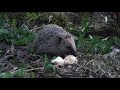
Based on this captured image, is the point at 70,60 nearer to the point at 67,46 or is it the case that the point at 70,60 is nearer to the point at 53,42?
the point at 67,46

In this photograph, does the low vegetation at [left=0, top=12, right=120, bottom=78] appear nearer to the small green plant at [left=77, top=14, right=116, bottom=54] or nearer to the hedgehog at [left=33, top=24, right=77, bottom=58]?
the small green plant at [left=77, top=14, right=116, bottom=54]

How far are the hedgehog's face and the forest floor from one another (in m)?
0.12

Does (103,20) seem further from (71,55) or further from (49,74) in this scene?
(49,74)

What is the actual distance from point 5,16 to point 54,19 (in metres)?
0.89

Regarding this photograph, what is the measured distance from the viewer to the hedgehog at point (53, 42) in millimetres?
5090

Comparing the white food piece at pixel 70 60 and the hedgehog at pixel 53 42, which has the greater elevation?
the hedgehog at pixel 53 42

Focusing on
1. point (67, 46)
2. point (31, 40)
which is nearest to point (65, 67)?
point (67, 46)

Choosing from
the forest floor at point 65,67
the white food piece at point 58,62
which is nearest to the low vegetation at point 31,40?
the forest floor at point 65,67

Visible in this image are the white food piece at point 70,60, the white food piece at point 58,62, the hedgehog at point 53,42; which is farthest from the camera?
the hedgehog at point 53,42

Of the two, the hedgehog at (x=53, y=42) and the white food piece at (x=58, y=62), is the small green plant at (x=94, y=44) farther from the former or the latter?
the white food piece at (x=58, y=62)

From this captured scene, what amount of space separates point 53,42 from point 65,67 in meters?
0.85

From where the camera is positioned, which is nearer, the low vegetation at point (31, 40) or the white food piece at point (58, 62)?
the low vegetation at point (31, 40)

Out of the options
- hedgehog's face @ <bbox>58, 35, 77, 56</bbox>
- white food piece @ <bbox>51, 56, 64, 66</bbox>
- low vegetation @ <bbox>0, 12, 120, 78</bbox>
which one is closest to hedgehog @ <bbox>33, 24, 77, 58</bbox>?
hedgehog's face @ <bbox>58, 35, 77, 56</bbox>
